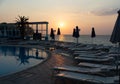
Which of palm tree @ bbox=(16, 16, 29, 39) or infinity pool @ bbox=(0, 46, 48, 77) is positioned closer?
infinity pool @ bbox=(0, 46, 48, 77)

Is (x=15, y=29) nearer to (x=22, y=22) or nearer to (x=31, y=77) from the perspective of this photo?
(x=22, y=22)

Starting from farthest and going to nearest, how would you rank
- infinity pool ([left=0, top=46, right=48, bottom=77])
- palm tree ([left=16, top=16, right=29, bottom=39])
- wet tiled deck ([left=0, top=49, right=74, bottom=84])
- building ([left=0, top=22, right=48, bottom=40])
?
1. palm tree ([left=16, top=16, right=29, bottom=39])
2. building ([left=0, top=22, right=48, bottom=40])
3. infinity pool ([left=0, top=46, right=48, bottom=77])
4. wet tiled deck ([left=0, top=49, right=74, bottom=84])

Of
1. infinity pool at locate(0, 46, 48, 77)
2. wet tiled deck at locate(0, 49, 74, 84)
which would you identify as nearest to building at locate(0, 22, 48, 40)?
infinity pool at locate(0, 46, 48, 77)

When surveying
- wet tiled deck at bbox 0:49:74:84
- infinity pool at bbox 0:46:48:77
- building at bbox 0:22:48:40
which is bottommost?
infinity pool at bbox 0:46:48:77

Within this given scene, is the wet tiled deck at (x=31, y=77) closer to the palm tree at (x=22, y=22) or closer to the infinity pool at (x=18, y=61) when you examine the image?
the infinity pool at (x=18, y=61)

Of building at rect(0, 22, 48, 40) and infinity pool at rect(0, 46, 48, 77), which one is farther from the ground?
building at rect(0, 22, 48, 40)

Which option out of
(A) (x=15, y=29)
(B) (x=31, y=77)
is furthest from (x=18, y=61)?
(A) (x=15, y=29)

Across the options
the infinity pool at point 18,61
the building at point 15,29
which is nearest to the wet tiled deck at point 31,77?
the infinity pool at point 18,61

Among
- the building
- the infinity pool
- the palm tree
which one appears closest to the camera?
the infinity pool

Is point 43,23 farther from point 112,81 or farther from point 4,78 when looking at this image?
point 112,81

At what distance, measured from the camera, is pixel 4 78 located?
755cm

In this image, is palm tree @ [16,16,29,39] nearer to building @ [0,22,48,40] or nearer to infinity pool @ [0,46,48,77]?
building @ [0,22,48,40]

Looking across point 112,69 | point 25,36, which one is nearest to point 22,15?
point 25,36

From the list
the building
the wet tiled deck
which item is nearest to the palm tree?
the building
